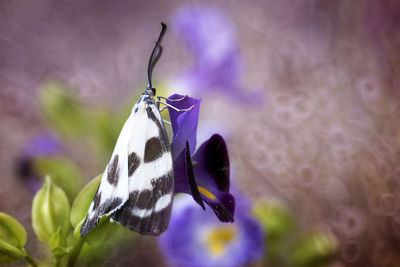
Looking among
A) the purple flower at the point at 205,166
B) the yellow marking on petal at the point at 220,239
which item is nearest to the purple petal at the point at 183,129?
the purple flower at the point at 205,166

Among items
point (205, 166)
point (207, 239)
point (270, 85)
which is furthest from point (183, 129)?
point (270, 85)

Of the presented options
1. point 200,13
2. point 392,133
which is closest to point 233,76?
point 200,13

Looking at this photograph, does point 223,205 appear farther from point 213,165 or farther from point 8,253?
point 8,253

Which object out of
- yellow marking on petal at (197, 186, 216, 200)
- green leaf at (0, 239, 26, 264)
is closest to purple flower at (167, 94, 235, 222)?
yellow marking on petal at (197, 186, 216, 200)

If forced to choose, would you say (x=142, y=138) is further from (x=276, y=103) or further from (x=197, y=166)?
(x=276, y=103)

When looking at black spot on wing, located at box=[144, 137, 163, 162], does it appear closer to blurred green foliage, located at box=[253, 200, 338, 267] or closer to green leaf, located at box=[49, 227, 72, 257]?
green leaf, located at box=[49, 227, 72, 257]
